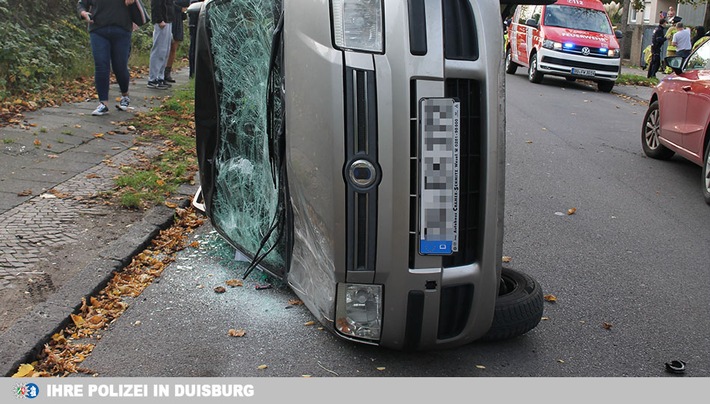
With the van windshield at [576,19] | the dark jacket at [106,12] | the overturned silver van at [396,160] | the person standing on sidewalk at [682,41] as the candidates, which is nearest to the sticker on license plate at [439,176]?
the overturned silver van at [396,160]

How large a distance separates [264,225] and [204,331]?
75 cm

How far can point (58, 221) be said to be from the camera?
5941 millimetres

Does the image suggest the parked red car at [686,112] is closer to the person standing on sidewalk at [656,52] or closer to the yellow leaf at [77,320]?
the yellow leaf at [77,320]

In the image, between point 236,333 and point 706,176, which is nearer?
point 236,333

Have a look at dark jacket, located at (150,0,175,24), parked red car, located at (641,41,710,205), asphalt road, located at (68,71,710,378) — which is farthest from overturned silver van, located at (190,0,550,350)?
dark jacket, located at (150,0,175,24)

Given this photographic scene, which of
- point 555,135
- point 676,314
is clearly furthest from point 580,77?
point 676,314

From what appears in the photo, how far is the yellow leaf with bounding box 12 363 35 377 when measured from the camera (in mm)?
3711

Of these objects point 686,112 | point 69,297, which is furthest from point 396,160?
point 686,112

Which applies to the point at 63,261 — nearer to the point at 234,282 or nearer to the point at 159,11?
the point at 234,282

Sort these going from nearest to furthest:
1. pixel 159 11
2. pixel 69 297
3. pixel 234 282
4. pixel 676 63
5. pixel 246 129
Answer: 1. pixel 69 297
2. pixel 246 129
3. pixel 234 282
4. pixel 676 63
5. pixel 159 11

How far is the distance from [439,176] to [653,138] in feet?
25.1

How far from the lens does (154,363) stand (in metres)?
3.90

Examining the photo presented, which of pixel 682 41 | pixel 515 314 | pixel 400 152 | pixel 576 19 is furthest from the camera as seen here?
pixel 682 41

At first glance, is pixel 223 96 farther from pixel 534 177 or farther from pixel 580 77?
pixel 580 77
